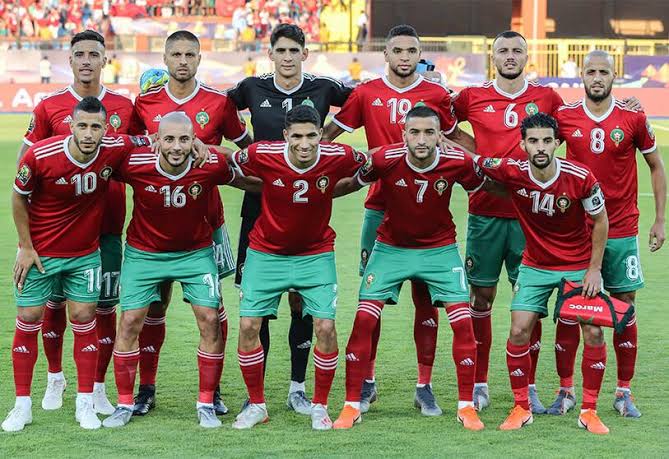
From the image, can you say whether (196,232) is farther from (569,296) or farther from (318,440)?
(569,296)

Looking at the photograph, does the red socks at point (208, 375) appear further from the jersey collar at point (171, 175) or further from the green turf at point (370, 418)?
the jersey collar at point (171, 175)

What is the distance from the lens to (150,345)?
676 cm

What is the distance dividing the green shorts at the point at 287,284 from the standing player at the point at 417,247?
0.82ft

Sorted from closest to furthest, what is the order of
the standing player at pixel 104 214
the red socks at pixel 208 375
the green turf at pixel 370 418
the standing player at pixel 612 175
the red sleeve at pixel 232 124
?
1. the green turf at pixel 370 418
2. the red socks at pixel 208 375
3. the standing player at pixel 612 175
4. the standing player at pixel 104 214
5. the red sleeve at pixel 232 124

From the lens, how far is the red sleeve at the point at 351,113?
23.0ft

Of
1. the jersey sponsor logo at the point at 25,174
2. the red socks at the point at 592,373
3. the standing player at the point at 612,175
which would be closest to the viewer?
the jersey sponsor logo at the point at 25,174

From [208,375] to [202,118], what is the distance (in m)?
1.50

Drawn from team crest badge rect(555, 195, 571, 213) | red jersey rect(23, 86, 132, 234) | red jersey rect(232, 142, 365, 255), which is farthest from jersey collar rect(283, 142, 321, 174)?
team crest badge rect(555, 195, 571, 213)

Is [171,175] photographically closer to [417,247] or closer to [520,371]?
[417,247]

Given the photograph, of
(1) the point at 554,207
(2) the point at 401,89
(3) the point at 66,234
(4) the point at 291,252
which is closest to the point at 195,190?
(4) the point at 291,252

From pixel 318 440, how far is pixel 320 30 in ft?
104

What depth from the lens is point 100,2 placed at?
119 feet

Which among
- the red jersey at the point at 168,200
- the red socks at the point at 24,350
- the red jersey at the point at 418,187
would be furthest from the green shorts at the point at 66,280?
the red jersey at the point at 418,187

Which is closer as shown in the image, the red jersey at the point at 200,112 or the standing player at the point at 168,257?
the standing player at the point at 168,257
